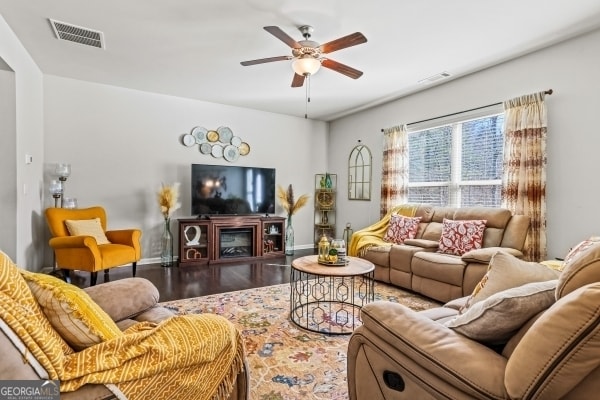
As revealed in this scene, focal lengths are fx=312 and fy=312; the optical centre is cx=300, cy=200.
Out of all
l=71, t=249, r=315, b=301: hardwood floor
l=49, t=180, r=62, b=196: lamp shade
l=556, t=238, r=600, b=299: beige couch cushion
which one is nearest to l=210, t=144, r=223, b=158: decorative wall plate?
l=71, t=249, r=315, b=301: hardwood floor

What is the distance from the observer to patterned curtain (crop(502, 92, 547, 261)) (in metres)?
3.15

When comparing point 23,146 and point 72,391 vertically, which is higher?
point 23,146

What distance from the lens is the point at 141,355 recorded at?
97cm

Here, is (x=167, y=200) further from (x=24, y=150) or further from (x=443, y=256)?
(x=443, y=256)

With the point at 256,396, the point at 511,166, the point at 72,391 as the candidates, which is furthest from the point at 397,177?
the point at 72,391

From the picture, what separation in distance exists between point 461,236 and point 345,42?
2.38 metres

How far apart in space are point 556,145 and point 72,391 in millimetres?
4056

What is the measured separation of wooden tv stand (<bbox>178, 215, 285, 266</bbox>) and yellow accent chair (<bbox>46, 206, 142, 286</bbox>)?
929 mm

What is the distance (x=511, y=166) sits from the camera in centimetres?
337

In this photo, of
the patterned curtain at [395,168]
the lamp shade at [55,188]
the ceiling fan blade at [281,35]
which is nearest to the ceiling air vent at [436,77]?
the patterned curtain at [395,168]

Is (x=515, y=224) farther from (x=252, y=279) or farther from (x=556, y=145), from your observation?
(x=252, y=279)

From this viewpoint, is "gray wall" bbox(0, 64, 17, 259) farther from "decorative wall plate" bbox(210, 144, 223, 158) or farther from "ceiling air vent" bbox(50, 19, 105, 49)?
"decorative wall plate" bbox(210, 144, 223, 158)

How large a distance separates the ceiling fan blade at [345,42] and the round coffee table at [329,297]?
179 cm

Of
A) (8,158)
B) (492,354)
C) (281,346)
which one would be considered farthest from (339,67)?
(8,158)
